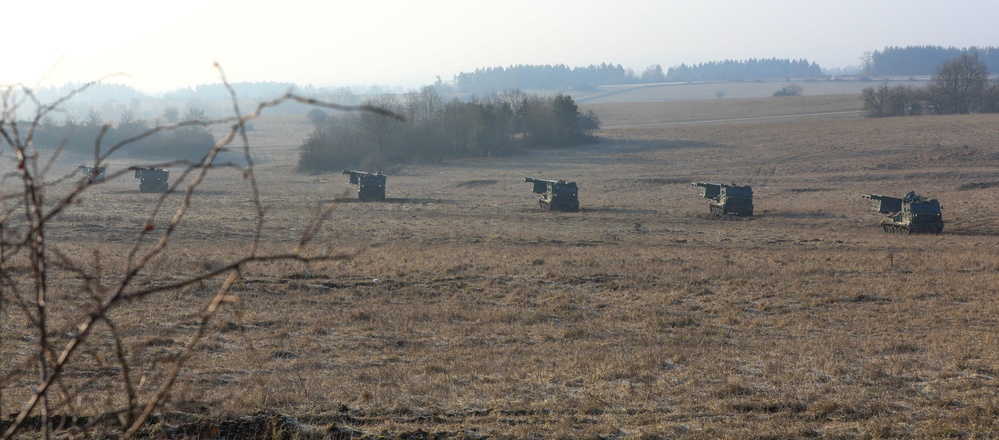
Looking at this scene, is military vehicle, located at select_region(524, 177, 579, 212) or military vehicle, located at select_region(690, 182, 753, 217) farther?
military vehicle, located at select_region(524, 177, 579, 212)

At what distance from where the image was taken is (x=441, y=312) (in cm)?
1430

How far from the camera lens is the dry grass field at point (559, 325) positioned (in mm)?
6957

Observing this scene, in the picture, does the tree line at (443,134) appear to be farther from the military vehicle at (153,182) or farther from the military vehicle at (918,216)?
the military vehicle at (918,216)

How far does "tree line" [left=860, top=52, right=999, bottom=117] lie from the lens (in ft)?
297

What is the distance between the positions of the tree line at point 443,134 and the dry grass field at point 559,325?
3127 centimetres

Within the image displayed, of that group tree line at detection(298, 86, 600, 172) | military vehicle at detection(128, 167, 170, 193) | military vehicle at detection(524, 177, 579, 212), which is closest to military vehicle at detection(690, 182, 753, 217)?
military vehicle at detection(524, 177, 579, 212)

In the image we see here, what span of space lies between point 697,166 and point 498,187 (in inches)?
714

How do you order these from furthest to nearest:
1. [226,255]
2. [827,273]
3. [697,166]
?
[697,166]
[226,255]
[827,273]

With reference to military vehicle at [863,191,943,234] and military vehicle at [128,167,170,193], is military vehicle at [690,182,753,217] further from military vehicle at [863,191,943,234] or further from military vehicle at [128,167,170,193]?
military vehicle at [128,167,170,193]

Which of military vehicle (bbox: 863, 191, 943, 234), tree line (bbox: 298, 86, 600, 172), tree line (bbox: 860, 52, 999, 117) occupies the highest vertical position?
tree line (bbox: 860, 52, 999, 117)

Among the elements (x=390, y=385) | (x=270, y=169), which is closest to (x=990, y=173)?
(x=390, y=385)

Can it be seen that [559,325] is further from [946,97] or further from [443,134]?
[946,97]

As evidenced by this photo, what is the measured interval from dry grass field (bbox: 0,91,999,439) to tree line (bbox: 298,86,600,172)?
103 ft

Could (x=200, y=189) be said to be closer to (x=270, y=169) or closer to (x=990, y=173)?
(x=270, y=169)
